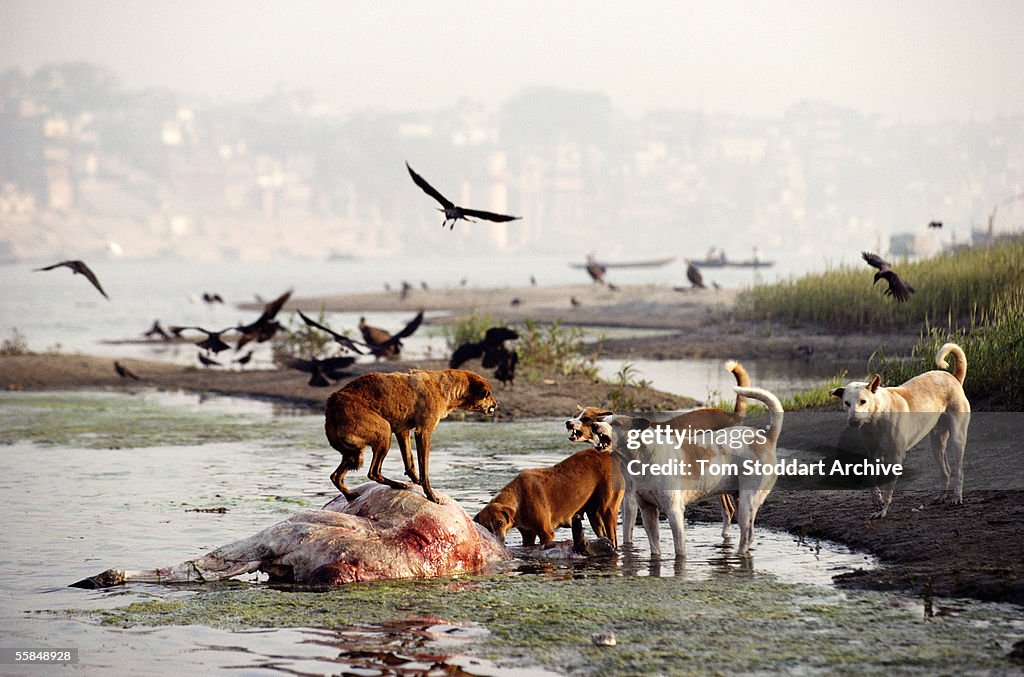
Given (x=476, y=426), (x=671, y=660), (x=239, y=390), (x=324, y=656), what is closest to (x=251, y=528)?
(x=324, y=656)

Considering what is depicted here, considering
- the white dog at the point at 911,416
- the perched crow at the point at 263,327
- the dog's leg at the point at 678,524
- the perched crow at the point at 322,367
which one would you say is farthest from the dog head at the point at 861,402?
the perched crow at the point at 322,367

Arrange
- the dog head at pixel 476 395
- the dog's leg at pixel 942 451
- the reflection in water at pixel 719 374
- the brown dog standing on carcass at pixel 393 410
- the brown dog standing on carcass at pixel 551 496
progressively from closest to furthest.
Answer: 1. the brown dog standing on carcass at pixel 393 410
2. the dog head at pixel 476 395
3. the brown dog standing on carcass at pixel 551 496
4. the dog's leg at pixel 942 451
5. the reflection in water at pixel 719 374

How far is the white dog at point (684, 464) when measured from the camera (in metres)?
10.2

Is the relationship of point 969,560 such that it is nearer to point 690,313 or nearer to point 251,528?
point 251,528

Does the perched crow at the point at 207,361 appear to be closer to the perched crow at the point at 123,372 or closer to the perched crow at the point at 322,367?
the perched crow at the point at 123,372

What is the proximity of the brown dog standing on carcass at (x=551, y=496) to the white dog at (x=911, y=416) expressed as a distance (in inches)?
74.3


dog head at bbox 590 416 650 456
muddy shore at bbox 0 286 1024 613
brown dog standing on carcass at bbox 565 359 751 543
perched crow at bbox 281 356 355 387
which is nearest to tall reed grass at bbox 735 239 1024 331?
muddy shore at bbox 0 286 1024 613

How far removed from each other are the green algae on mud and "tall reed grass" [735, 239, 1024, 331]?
628 inches

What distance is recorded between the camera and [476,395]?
10297 millimetres

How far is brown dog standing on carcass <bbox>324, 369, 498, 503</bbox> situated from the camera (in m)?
9.71

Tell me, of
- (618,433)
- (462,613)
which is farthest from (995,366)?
(462,613)

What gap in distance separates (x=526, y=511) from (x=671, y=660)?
3.04 meters

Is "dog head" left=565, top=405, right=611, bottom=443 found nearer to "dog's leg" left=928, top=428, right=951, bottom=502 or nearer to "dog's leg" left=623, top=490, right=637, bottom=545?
"dog's leg" left=623, top=490, right=637, bottom=545

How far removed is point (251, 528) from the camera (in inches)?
467
